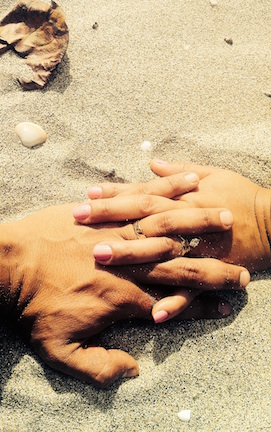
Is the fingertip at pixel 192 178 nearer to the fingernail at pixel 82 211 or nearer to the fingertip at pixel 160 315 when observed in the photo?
the fingernail at pixel 82 211

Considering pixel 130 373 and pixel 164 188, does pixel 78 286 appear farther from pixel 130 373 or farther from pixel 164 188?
pixel 164 188

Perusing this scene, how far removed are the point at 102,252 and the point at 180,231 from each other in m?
0.43

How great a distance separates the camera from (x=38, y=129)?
8.21 feet

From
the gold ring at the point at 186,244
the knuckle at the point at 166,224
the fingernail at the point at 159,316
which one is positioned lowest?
the fingernail at the point at 159,316

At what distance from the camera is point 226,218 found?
7.00 feet

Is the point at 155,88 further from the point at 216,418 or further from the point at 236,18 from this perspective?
the point at 216,418

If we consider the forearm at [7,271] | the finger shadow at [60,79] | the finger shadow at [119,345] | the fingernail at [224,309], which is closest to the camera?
the forearm at [7,271]

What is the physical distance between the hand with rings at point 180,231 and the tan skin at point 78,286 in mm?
11

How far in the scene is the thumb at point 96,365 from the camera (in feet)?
6.44

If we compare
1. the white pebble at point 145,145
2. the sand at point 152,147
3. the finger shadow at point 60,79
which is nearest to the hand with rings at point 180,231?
the sand at point 152,147

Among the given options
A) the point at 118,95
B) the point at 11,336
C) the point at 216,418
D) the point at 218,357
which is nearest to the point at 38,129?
the point at 118,95

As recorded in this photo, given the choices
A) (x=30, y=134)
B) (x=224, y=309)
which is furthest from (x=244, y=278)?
(x=30, y=134)

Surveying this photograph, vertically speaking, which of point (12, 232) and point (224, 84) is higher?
point (224, 84)

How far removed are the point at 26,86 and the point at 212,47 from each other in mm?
1328
